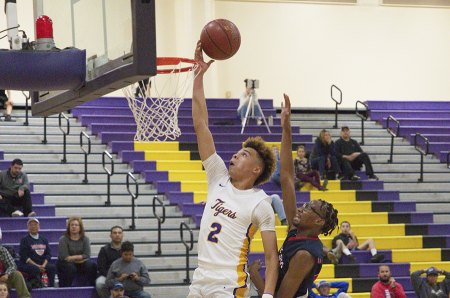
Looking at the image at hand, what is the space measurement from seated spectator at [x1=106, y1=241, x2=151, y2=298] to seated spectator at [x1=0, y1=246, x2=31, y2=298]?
1.04m

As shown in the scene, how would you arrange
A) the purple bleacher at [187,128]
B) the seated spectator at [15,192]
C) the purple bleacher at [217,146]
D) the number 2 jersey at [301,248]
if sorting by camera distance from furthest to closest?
the purple bleacher at [187,128] < the purple bleacher at [217,146] < the seated spectator at [15,192] < the number 2 jersey at [301,248]

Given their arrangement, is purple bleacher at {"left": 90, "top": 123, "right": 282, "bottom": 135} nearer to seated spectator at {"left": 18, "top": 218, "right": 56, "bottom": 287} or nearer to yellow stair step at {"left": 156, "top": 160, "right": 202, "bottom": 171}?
yellow stair step at {"left": 156, "top": 160, "right": 202, "bottom": 171}

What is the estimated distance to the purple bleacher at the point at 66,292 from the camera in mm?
12195

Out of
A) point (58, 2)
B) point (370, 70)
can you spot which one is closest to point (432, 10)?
point (370, 70)

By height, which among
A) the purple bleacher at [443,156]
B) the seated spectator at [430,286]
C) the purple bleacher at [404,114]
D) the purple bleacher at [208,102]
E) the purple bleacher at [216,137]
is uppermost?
the purple bleacher at [208,102]

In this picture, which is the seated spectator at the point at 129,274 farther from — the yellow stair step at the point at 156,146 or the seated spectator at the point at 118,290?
the yellow stair step at the point at 156,146

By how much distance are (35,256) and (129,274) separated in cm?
119

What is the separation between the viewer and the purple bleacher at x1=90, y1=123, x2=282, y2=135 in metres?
17.2

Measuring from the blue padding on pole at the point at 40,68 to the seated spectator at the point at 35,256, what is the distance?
581cm

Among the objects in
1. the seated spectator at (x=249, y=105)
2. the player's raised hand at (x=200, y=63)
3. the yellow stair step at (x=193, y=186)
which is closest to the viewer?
the player's raised hand at (x=200, y=63)

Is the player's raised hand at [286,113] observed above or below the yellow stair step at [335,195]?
above

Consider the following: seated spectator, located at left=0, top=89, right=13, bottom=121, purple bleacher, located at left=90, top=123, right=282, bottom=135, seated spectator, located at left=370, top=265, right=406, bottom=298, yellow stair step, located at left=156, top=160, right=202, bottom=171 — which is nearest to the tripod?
purple bleacher, located at left=90, top=123, right=282, bottom=135

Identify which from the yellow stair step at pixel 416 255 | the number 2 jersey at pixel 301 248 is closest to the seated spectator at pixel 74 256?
the yellow stair step at pixel 416 255

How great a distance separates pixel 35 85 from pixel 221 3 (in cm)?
1493
